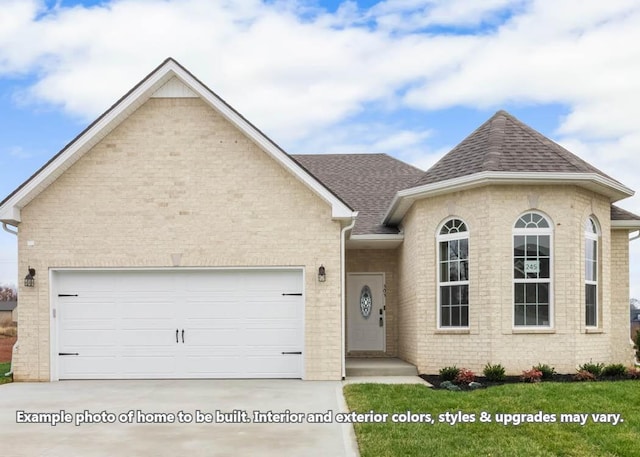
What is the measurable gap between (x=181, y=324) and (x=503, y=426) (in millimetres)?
7804

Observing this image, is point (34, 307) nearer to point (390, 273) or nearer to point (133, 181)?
point (133, 181)

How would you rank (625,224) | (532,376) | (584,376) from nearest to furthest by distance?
(532,376) → (584,376) → (625,224)

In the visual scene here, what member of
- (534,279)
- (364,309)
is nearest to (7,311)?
(364,309)

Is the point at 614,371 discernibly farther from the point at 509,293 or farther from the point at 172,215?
the point at 172,215

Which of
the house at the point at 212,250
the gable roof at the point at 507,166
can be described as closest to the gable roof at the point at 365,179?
the gable roof at the point at 507,166

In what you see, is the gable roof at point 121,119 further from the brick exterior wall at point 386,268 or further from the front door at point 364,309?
the front door at point 364,309

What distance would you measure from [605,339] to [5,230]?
12690 millimetres

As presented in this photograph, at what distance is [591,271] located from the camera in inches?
584

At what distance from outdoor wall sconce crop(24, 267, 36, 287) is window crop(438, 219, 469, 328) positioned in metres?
8.36

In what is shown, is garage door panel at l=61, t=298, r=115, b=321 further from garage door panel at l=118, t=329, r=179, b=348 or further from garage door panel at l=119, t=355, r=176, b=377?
garage door panel at l=119, t=355, r=176, b=377

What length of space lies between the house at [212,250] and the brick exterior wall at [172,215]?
0.03m

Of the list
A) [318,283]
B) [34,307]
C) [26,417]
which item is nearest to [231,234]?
[318,283]

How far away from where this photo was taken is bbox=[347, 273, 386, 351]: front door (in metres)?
19.3

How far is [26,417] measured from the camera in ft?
32.7
